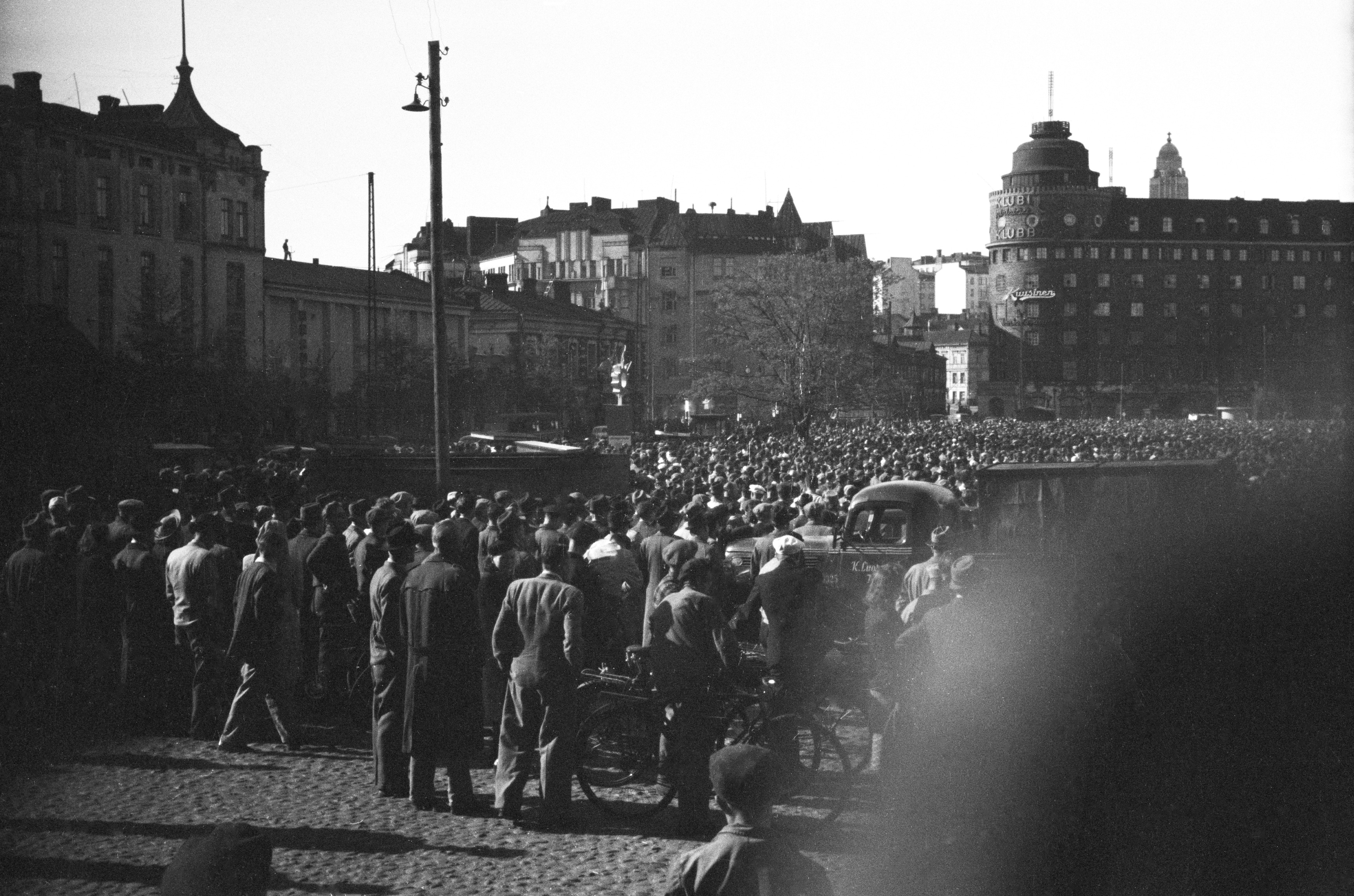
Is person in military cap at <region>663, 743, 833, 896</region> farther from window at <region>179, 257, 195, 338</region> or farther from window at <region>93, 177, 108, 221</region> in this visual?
window at <region>93, 177, 108, 221</region>

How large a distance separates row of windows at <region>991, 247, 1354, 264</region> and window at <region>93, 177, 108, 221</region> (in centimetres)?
12870

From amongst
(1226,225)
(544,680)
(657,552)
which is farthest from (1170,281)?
(544,680)

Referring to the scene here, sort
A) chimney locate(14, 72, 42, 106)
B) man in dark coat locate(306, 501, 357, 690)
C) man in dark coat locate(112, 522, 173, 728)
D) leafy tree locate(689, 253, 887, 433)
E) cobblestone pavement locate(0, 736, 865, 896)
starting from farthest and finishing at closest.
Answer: leafy tree locate(689, 253, 887, 433) < chimney locate(14, 72, 42, 106) < man in dark coat locate(306, 501, 357, 690) < man in dark coat locate(112, 522, 173, 728) < cobblestone pavement locate(0, 736, 865, 896)

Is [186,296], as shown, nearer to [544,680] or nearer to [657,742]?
[657,742]

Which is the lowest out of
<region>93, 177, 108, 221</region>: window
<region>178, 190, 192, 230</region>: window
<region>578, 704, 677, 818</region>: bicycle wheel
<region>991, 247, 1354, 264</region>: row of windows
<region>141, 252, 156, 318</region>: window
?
<region>578, 704, 677, 818</region>: bicycle wheel

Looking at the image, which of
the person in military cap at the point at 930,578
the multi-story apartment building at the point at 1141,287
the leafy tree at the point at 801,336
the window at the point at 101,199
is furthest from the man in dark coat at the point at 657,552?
the multi-story apartment building at the point at 1141,287

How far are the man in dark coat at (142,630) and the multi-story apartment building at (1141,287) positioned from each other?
154m

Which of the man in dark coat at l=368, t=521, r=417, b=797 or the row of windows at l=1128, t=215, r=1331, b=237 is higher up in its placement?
the row of windows at l=1128, t=215, r=1331, b=237

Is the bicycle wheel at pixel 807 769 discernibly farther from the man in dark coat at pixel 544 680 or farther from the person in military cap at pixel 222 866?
the person in military cap at pixel 222 866

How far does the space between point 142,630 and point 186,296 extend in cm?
4591

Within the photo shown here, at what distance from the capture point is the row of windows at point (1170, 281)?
166m

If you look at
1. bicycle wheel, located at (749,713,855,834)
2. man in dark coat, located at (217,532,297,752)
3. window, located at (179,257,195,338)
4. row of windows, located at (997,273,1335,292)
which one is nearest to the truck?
bicycle wheel, located at (749,713,855,834)

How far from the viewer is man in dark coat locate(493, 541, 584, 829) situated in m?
9.52

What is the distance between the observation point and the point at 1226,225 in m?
170
